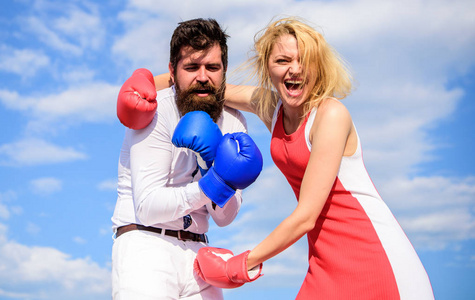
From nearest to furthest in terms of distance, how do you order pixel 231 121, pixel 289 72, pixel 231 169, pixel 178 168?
1. pixel 289 72
2. pixel 231 169
3. pixel 178 168
4. pixel 231 121

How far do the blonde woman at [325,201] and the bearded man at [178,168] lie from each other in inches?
13.9

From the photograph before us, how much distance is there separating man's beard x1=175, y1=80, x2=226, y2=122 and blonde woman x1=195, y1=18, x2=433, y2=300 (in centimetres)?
73

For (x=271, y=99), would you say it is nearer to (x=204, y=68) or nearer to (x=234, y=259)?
(x=204, y=68)

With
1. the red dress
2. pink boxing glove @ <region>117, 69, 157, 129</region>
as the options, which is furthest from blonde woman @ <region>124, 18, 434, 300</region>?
pink boxing glove @ <region>117, 69, 157, 129</region>

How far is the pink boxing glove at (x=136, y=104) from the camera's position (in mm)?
3545

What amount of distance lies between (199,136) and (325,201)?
39.7 inches

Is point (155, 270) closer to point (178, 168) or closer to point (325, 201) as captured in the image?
point (178, 168)

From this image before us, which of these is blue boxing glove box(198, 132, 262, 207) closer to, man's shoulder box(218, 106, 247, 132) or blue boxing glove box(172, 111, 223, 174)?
blue boxing glove box(172, 111, 223, 174)

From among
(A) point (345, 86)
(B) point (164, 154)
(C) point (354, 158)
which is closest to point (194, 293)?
(B) point (164, 154)

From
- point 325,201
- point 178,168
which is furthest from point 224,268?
point 178,168

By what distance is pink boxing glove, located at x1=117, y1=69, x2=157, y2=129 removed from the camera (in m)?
3.54

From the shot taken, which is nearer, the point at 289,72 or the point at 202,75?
the point at 289,72

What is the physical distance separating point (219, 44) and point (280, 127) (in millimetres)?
1088

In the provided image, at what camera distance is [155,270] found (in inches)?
137
